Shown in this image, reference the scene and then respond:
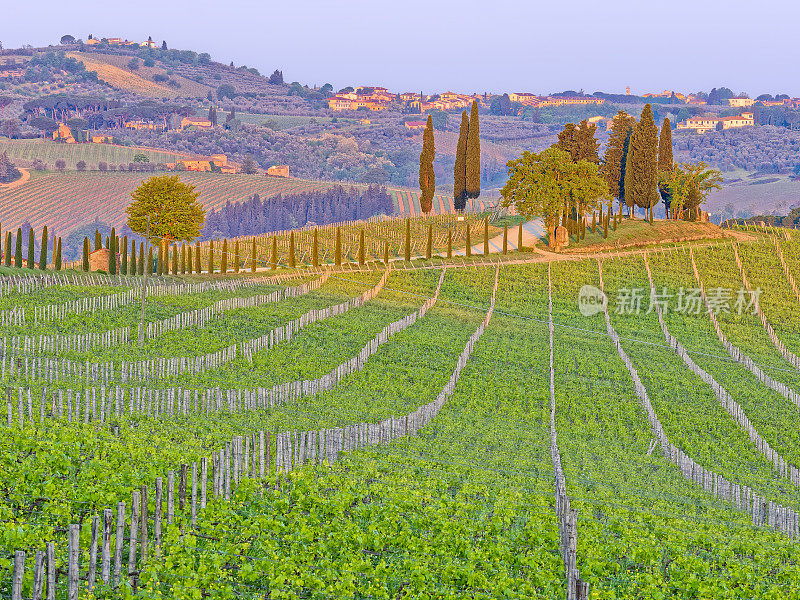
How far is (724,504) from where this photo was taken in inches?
1223

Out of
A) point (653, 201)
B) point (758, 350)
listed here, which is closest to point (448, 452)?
point (758, 350)

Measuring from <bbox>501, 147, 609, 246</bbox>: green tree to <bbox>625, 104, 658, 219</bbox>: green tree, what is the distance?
7708mm

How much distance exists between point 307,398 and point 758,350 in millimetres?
40542

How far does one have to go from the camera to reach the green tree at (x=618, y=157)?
112 m

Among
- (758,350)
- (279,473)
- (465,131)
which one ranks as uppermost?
(465,131)

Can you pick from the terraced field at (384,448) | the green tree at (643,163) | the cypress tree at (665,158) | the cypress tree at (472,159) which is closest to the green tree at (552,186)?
the green tree at (643,163)

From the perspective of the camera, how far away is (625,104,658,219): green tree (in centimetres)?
10688

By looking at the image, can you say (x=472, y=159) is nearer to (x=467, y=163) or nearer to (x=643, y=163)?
(x=467, y=163)

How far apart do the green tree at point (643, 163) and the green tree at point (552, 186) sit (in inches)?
303

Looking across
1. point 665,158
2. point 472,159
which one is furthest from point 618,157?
point 472,159

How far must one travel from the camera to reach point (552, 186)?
9712cm

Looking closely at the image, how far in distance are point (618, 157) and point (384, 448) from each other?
87176 mm

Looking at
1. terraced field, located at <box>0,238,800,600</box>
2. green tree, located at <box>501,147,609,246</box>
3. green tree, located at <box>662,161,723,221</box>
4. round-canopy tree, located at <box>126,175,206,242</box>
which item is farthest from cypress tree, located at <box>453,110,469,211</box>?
terraced field, located at <box>0,238,800,600</box>

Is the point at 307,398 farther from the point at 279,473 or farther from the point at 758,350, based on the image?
the point at 758,350
